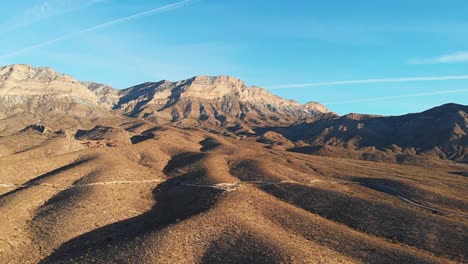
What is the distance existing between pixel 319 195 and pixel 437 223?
21.7 m

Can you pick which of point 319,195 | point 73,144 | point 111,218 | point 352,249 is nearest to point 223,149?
point 73,144

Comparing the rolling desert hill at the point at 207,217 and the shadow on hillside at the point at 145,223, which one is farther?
the shadow on hillside at the point at 145,223

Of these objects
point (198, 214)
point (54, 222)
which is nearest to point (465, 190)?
point (198, 214)

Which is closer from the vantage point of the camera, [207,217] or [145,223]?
[207,217]

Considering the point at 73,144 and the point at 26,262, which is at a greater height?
the point at 73,144

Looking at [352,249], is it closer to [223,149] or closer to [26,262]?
[26,262]

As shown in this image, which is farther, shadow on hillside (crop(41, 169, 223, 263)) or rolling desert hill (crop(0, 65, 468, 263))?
shadow on hillside (crop(41, 169, 223, 263))

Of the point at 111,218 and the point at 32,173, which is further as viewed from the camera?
the point at 32,173

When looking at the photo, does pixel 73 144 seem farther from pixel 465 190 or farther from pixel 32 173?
pixel 465 190

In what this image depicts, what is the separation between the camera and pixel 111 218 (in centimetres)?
6550

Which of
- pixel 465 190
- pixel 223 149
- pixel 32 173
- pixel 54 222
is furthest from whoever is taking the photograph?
pixel 223 149

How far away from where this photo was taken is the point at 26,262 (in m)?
49.1

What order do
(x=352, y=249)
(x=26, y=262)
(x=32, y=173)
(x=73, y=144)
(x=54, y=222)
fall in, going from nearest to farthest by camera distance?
(x=26, y=262)
(x=352, y=249)
(x=54, y=222)
(x=32, y=173)
(x=73, y=144)

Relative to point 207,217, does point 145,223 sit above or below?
below
